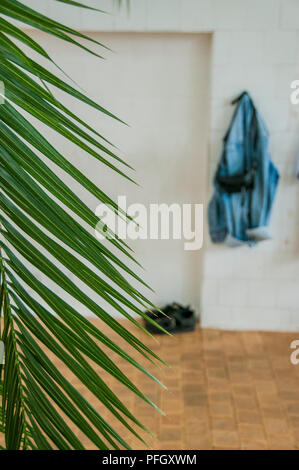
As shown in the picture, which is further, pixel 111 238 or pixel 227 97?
pixel 227 97

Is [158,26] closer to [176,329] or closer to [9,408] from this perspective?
[176,329]

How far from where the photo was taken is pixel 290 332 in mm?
4094

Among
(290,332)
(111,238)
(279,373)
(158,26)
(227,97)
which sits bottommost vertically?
(111,238)

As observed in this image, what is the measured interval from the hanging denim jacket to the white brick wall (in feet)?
0.39

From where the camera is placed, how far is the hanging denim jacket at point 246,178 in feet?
12.0

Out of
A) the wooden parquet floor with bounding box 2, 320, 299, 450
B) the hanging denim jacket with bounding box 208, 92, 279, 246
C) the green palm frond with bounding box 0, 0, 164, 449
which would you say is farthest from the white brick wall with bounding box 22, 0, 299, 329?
the green palm frond with bounding box 0, 0, 164, 449

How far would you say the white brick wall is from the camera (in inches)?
141

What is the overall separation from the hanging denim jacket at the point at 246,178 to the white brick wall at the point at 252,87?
118mm

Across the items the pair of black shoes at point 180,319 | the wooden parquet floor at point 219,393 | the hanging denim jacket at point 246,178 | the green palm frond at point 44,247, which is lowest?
the green palm frond at point 44,247

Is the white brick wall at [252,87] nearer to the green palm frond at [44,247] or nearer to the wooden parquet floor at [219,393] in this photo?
the wooden parquet floor at [219,393]

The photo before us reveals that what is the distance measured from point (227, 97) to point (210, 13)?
1.72ft

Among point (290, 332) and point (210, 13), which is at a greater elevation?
point (210, 13)

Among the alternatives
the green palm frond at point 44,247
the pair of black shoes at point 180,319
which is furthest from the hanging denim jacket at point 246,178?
the green palm frond at point 44,247
